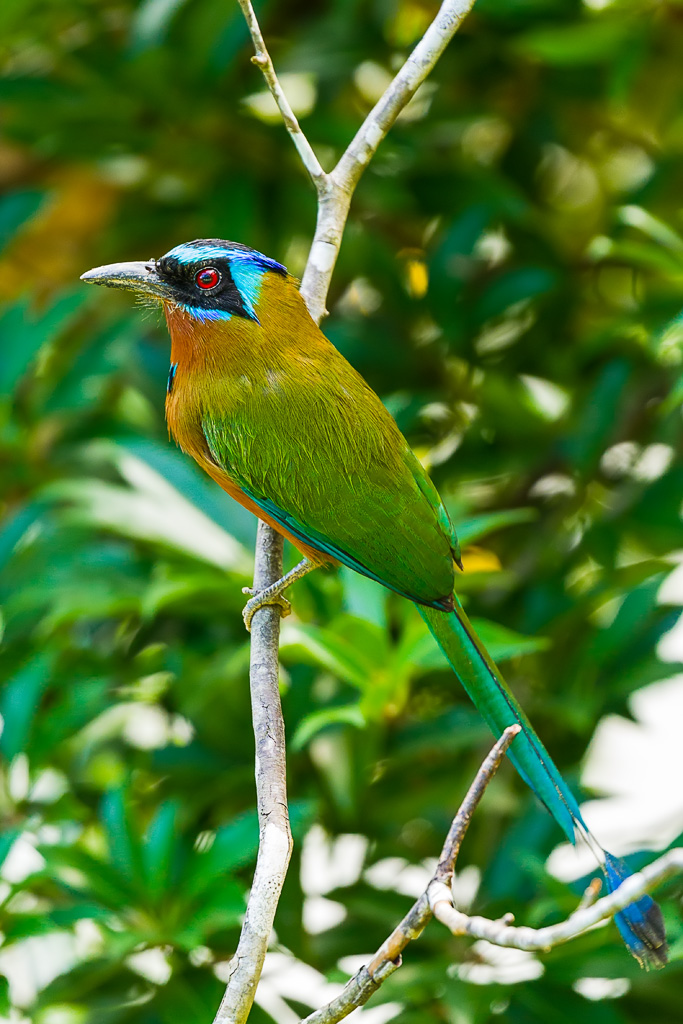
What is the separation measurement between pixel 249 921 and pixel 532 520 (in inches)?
77.1

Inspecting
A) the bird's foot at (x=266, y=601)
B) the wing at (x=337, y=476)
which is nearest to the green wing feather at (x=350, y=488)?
the wing at (x=337, y=476)

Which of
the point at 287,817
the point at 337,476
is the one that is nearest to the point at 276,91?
the point at 337,476

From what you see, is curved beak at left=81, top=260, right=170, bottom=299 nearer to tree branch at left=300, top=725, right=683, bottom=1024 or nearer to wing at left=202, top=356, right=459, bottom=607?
wing at left=202, top=356, right=459, bottom=607

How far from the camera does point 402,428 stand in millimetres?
3115

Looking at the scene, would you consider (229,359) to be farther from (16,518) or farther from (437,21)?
(16,518)

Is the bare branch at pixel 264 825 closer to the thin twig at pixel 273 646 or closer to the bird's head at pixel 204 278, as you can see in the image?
the thin twig at pixel 273 646

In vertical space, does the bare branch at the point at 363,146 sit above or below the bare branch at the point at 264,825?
above

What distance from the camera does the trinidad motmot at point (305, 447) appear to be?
7.00ft

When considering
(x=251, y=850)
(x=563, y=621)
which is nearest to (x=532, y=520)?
(x=563, y=621)

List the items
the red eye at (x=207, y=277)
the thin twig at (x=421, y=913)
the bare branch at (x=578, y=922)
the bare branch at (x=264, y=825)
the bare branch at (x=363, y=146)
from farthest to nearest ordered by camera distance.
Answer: the red eye at (x=207, y=277) → the bare branch at (x=363, y=146) → the bare branch at (x=264, y=825) → the thin twig at (x=421, y=913) → the bare branch at (x=578, y=922)

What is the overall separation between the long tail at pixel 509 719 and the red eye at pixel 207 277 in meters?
0.75

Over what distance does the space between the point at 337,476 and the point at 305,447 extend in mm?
80

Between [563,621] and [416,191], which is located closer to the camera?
[563,621]

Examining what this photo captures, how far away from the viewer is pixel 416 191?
3529 millimetres
